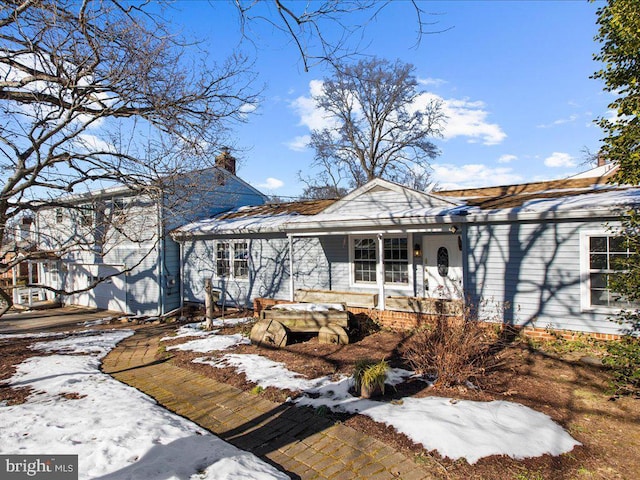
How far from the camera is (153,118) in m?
7.12

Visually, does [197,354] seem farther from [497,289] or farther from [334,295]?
[497,289]

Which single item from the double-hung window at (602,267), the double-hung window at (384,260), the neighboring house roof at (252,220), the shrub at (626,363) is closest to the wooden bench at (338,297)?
the double-hung window at (384,260)

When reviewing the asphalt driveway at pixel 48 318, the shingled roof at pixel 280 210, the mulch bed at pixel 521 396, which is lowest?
the asphalt driveway at pixel 48 318

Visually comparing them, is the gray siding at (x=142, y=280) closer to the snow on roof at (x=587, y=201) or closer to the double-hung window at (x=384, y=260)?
the double-hung window at (x=384, y=260)

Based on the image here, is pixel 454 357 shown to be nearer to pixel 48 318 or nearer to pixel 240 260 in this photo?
pixel 240 260

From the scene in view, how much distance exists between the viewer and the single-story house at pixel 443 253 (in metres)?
7.70

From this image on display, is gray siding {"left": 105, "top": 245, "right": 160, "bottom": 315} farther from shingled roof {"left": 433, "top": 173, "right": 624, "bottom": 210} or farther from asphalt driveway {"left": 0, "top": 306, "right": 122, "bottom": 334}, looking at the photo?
shingled roof {"left": 433, "top": 173, "right": 624, "bottom": 210}

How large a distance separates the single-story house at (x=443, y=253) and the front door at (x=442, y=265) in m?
0.03

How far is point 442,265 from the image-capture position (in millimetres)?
10008

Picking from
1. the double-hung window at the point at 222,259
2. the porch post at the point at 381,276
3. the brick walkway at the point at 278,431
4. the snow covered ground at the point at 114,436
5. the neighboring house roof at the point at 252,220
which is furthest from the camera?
the double-hung window at the point at 222,259

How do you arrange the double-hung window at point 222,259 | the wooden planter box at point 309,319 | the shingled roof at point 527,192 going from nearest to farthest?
the wooden planter box at point 309,319 < the shingled roof at point 527,192 < the double-hung window at point 222,259

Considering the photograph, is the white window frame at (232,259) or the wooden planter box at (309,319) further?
the white window frame at (232,259)

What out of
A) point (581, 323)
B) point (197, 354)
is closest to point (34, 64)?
point (197, 354)

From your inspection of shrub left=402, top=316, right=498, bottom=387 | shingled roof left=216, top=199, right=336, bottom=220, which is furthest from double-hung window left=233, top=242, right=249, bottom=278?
shrub left=402, top=316, right=498, bottom=387
